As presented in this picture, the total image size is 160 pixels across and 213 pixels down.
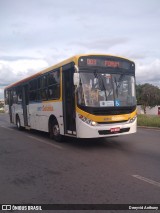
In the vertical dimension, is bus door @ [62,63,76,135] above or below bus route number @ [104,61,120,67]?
below

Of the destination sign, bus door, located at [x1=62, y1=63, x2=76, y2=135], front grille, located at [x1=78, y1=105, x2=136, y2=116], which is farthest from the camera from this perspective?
bus door, located at [x1=62, y1=63, x2=76, y2=135]

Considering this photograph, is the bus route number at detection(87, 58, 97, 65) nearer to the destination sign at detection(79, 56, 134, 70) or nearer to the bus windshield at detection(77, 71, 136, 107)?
the destination sign at detection(79, 56, 134, 70)

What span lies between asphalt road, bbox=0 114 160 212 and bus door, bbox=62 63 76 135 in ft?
2.55

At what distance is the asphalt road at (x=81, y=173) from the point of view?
18.1 feet

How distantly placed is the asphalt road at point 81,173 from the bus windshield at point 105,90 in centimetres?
162

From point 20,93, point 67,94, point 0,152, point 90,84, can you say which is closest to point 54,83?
point 67,94

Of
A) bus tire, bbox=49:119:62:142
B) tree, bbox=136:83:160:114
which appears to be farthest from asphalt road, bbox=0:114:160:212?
tree, bbox=136:83:160:114

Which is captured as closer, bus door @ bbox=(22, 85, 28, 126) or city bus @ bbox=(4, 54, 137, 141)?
city bus @ bbox=(4, 54, 137, 141)

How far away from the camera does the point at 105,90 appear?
1017 cm

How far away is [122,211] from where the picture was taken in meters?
4.84

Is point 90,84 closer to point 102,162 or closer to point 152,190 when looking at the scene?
point 102,162

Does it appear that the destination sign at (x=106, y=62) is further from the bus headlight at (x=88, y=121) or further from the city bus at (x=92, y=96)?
the bus headlight at (x=88, y=121)

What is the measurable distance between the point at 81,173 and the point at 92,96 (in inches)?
135

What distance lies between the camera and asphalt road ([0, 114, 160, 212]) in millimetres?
5520
